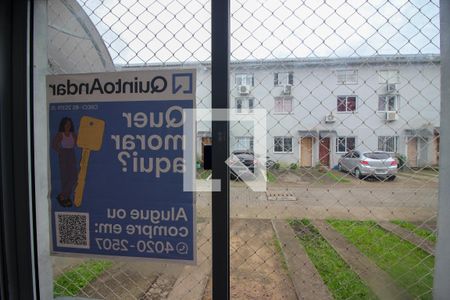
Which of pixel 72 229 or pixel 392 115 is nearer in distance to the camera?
pixel 392 115

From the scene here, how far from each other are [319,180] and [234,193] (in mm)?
273

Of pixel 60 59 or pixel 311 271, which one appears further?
pixel 60 59

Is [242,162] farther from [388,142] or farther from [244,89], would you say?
[388,142]

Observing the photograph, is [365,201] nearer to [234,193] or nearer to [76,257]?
[234,193]

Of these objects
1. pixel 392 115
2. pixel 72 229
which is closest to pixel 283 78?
pixel 392 115

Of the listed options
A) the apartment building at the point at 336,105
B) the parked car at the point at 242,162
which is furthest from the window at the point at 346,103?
the parked car at the point at 242,162

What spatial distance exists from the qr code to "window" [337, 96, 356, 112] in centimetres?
92

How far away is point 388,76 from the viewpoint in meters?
0.78

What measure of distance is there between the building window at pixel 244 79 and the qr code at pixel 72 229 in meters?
0.69

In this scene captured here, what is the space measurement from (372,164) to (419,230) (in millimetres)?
250

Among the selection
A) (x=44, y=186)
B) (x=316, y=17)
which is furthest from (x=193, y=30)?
(x=44, y=186)

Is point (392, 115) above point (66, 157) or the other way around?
above

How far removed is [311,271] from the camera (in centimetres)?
82

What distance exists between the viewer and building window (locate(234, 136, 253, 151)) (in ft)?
2.69
